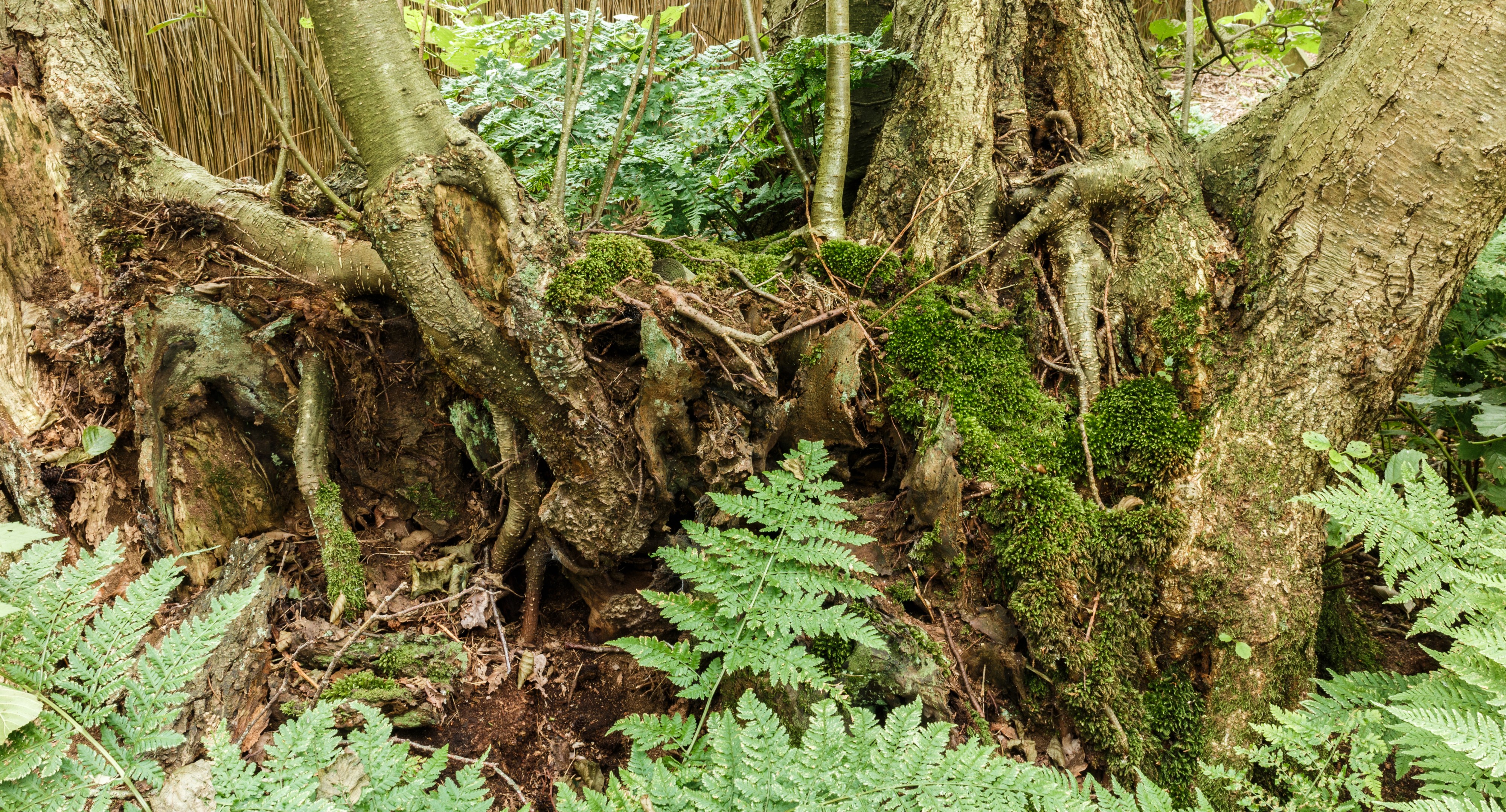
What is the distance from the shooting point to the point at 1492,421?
8.12ft

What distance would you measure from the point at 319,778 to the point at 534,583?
1230 mm

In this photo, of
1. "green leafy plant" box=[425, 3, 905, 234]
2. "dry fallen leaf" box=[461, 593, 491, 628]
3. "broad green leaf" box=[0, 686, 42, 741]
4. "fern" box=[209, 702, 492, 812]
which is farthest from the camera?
"green leafy plant" box=[425, 3, 905, 234]

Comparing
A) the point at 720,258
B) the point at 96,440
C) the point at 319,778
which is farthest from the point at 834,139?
the point at 96,440

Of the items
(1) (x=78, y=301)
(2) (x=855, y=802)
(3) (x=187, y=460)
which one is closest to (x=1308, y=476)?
(2) (x=855, y=802)

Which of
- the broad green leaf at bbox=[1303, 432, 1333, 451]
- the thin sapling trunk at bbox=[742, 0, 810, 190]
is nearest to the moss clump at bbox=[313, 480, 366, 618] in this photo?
the thin sapling trunk at bbox=[742, 0, 810, 190]

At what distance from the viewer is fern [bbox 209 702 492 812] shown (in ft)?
4.36

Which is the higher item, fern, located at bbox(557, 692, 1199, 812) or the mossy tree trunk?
the mossy tree trunk

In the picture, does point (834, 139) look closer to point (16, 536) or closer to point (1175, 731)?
point (1175, 731)

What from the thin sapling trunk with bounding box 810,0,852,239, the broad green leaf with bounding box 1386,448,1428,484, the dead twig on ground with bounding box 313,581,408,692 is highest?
the thin sapling trunk with bounding box 810,0,852,239

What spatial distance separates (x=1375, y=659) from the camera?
8.75 feet

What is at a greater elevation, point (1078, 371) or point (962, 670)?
point (1078, 371)

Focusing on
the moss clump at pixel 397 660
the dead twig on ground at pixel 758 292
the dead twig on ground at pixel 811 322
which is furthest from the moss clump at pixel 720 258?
the moss clump at pixel 397 660

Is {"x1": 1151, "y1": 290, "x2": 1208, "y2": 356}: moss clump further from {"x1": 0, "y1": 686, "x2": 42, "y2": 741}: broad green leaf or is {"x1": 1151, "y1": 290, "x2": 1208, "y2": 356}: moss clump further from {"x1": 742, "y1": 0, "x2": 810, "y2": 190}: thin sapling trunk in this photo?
{"x1": 0, "y1": 686, "x2": 42, "y2": 741}: broad green leaf

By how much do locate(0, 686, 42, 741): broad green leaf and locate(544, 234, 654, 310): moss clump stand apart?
1521mm
